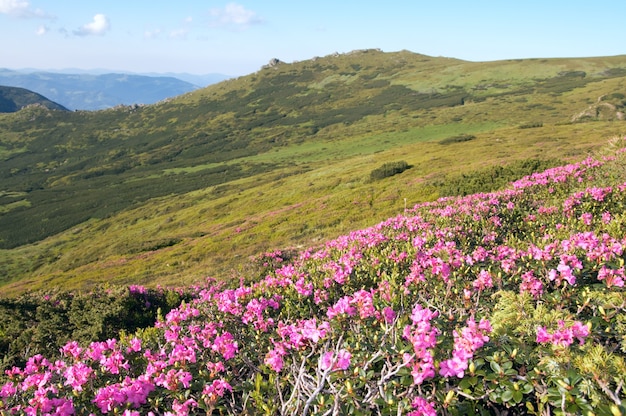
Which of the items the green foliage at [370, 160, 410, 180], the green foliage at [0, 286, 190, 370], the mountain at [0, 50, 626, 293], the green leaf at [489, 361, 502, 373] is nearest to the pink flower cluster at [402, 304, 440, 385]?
the green leaf at [489, 361, 502, 373]

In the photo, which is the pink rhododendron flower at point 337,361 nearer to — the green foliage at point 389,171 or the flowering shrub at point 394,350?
the flowering shrub at point 394,350

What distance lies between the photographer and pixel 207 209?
86.6 meters

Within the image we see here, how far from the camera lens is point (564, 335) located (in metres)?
3.64

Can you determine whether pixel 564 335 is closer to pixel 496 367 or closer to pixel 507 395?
pixel 496 367

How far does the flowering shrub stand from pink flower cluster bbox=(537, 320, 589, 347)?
1 centimetres

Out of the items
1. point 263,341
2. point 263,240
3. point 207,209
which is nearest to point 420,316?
point 263,341

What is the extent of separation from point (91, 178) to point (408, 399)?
736ft

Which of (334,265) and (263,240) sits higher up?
(334,265)

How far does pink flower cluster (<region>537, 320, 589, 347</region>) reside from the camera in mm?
3604

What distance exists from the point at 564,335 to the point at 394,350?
1.54m

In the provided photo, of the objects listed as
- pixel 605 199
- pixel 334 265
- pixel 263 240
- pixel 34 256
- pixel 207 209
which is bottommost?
pixel 34 256

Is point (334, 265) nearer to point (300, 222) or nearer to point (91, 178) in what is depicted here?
point (300, 222)

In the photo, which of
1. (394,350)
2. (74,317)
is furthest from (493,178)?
(394,350)

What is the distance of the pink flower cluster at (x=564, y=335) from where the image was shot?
11.8 feet
